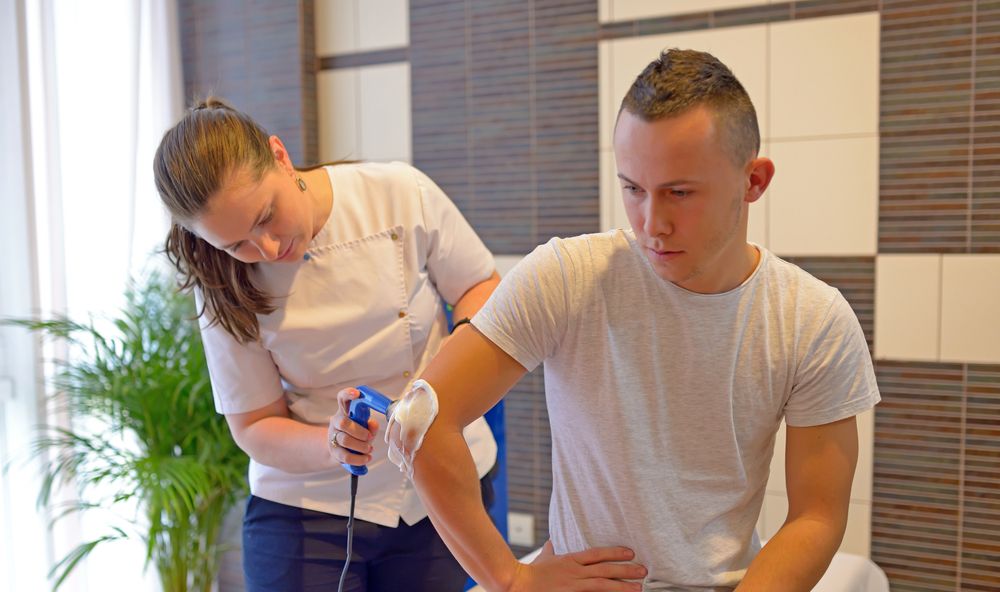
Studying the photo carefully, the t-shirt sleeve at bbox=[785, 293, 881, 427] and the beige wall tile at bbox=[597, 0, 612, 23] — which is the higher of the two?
the beige wall tile at bbox=[597, 0, 612, 23]

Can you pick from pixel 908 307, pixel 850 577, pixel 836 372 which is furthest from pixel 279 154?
pixel 908 307

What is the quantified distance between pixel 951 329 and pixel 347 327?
180 centimetres

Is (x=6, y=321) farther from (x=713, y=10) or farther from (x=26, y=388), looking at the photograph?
(x=713, y=10)

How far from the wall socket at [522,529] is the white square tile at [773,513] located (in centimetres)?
81

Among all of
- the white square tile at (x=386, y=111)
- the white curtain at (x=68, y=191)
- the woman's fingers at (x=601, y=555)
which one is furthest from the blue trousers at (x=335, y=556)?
the white square tile at (x=386, y=111)

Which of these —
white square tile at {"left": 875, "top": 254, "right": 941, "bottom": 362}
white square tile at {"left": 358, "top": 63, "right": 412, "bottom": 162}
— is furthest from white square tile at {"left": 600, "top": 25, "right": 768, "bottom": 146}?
white square tile at {"left": 358, "top": 63, "right": 412, "bottom": 162}

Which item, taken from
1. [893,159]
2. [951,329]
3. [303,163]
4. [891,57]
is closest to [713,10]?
[891,57]

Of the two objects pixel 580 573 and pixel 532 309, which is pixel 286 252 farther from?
pixel 580 573

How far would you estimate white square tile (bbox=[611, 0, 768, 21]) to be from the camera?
8.88 ft

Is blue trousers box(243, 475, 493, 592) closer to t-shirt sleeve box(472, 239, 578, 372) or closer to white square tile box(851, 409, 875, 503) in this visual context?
t-shirt sleeve box(472, 239, 578, 372)

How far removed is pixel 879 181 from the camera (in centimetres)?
257

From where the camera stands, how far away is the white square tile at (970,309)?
2.46 m

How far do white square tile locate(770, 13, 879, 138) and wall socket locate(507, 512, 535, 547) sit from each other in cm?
155

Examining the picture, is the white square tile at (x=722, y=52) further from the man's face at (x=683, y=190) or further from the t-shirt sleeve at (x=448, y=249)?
the man's face at (x=683, y=190)
